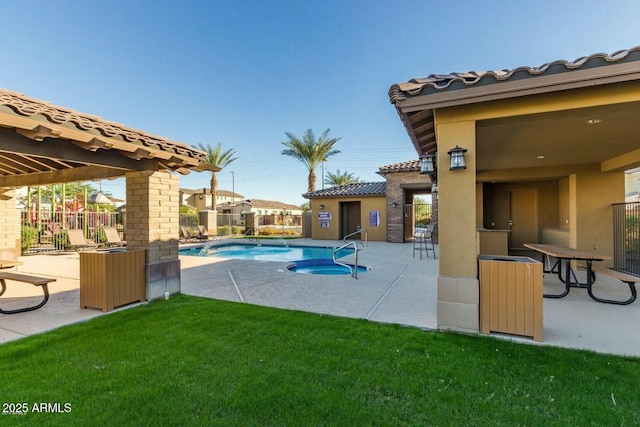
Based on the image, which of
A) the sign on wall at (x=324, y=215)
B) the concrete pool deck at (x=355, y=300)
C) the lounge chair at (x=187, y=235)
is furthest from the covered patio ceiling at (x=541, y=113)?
the lounge chair at (x=187, y=235)

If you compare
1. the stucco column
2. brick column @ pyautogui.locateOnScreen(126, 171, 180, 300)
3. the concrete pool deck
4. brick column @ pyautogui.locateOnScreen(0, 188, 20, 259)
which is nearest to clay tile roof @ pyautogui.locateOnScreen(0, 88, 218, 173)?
brick column @ pyautogui.locateOnScreen(126, 171, 180, 300)

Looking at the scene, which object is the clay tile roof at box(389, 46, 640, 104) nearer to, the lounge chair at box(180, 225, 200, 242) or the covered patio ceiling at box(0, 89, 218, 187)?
the covered patio ceiling at box(0, 89, 218, 187)

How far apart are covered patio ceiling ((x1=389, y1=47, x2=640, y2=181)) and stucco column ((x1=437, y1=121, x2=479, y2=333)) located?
391mm

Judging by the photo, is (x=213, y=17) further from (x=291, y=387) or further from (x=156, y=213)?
(x=291, y=387)

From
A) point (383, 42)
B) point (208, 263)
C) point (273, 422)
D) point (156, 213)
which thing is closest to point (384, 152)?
point (383, 42)

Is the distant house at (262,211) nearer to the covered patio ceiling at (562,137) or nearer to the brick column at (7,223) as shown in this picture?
the brick column at (7,223)

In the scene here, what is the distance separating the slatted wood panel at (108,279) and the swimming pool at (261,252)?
8.24 m

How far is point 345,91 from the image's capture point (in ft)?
59.0

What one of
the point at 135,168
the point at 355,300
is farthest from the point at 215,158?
the point at 355,300

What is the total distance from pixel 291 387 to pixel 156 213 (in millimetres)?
4290

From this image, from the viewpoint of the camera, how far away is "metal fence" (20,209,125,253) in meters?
13.2

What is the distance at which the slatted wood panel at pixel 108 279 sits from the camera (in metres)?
4.89

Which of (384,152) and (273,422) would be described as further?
(384,152)

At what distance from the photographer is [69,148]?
4.10 meters
